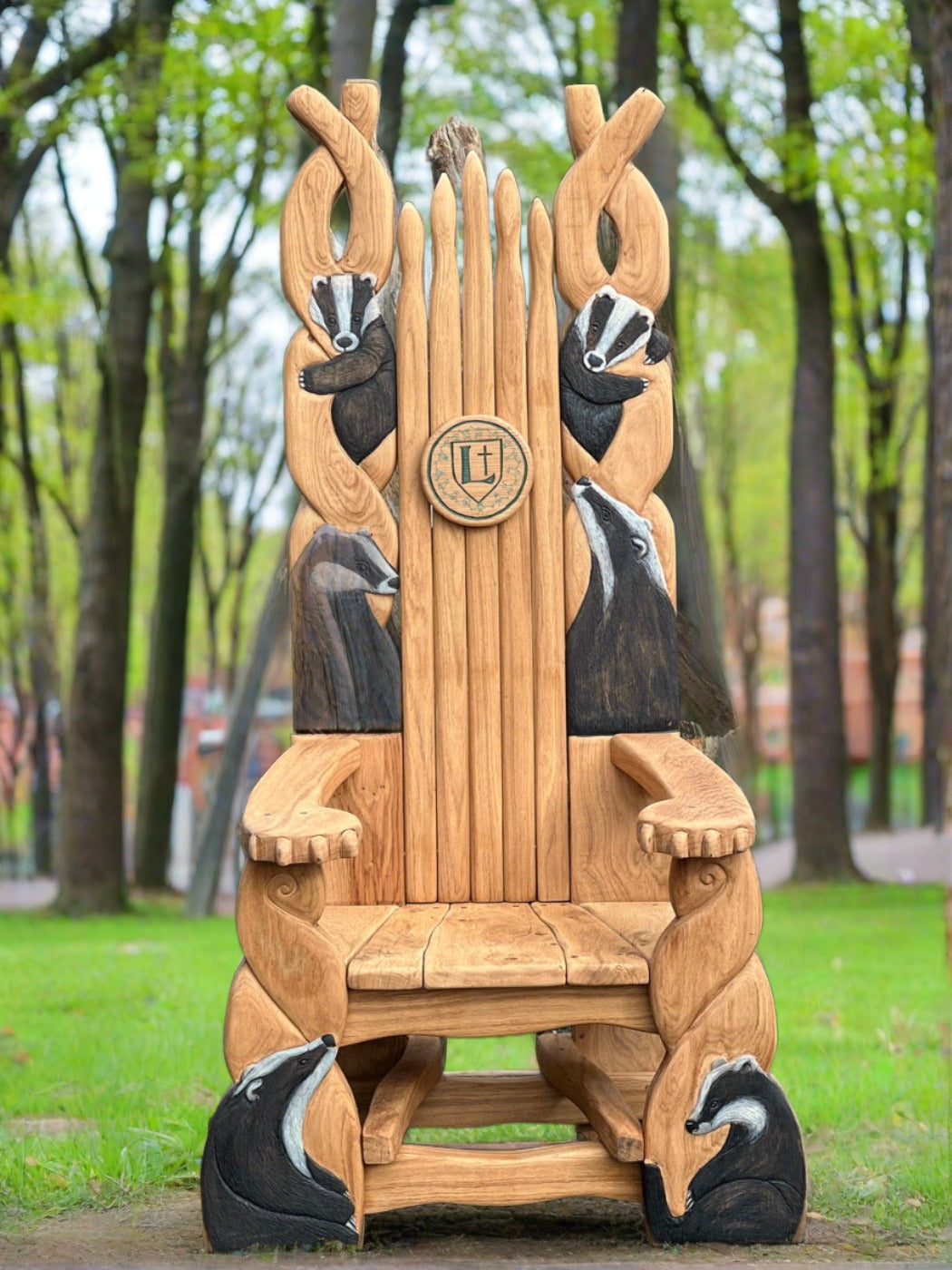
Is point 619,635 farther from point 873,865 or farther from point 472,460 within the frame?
point 873,865

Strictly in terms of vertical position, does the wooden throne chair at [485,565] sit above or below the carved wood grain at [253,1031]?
above

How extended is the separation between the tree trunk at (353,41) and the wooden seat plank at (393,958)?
620 centimetres

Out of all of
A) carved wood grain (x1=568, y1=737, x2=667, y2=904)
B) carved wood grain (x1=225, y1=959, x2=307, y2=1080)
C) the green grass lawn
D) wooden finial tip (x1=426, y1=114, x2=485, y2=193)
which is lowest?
the green grass lawn

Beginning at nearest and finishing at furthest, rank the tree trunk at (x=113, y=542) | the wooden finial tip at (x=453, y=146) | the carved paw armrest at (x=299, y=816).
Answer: the carved paw armrest at (x=299, y=816), the wooden finial tip at (x=453, y=146), the tree trunk at (x=113, y=542)

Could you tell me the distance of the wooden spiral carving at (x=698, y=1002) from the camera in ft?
7.90

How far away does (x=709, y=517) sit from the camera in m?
20.3

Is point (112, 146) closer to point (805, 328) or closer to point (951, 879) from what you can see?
point (805, 328)

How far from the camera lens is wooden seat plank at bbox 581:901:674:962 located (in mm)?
2555

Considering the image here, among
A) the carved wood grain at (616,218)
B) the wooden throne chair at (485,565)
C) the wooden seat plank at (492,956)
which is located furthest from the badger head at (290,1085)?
the carved wood grain at (616,218)

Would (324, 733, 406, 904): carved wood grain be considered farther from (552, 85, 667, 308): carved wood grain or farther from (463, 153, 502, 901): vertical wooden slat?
(552, 85, 667, 308): carved wood grain

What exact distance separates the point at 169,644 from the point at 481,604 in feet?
27.3

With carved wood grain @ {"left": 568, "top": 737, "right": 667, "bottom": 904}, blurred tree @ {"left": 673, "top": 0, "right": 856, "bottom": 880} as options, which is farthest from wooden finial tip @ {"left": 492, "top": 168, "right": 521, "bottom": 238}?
blurred tree @ {"left": 673, "top": 0, "right": 856, "bottom": 880}

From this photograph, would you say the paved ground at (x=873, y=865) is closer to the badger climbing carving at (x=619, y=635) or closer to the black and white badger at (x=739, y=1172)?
the badger climbing carving at (x=619, y=635)

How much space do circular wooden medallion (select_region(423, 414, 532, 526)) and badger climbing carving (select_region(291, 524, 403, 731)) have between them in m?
0.19
